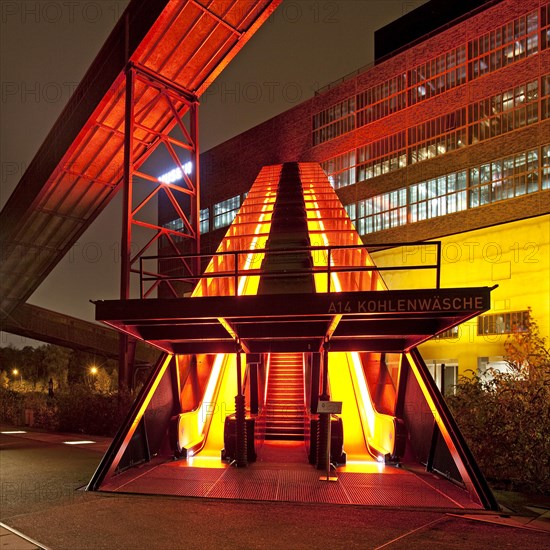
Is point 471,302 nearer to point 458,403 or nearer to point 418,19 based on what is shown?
point 458,403

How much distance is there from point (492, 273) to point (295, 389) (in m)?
16.8

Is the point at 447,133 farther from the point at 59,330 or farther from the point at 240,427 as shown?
the point at 240,427

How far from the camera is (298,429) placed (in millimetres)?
18312

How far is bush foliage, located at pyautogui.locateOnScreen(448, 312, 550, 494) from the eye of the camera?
11406mm

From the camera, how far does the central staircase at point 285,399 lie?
18.3 m

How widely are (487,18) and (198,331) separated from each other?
93.3 feet

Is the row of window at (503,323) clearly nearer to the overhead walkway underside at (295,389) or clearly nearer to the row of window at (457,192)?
the row of window at (457,192)

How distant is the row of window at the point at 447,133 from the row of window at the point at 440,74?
1.66 metres

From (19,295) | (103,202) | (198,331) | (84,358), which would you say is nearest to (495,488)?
(198,331)

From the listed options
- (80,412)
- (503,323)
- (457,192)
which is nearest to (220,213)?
(457,192)

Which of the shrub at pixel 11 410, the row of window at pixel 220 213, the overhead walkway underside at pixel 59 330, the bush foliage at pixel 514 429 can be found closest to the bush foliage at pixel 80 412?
the shrub at pixel 11 410

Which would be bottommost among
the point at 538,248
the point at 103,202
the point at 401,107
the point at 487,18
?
the point at 538,248

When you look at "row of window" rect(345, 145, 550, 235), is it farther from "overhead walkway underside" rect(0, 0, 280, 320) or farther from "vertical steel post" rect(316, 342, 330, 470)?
"vertical steel post" rect(316, 342, 330, 470)

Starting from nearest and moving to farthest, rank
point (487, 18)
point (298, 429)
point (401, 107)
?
point (298, 429) < point (487, 18) < point (401, 107)
